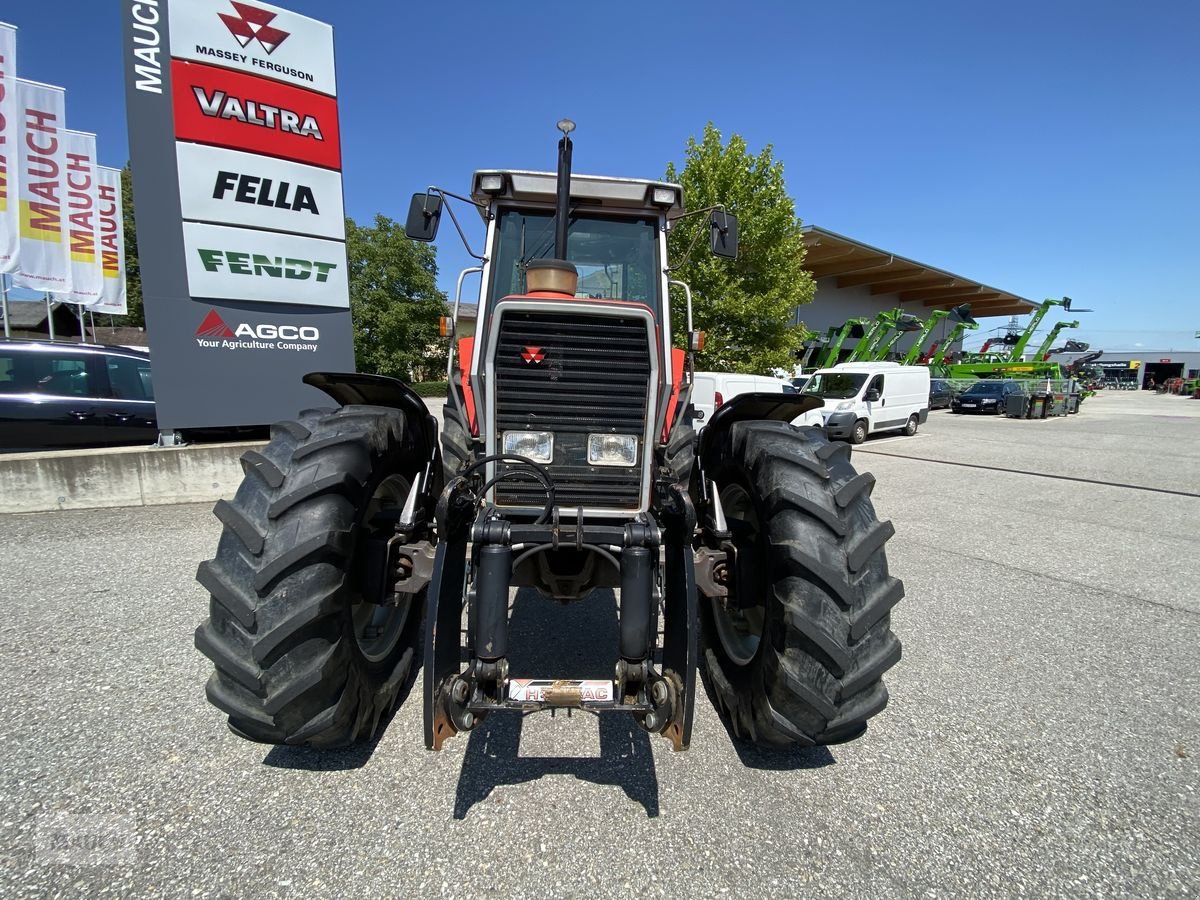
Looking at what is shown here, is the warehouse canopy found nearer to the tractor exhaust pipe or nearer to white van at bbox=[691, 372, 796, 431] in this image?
white van at bbox=[691, 372, 796, 431]

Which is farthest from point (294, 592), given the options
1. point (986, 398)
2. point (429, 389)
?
point (429, 389)

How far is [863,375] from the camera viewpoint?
16.2 meters

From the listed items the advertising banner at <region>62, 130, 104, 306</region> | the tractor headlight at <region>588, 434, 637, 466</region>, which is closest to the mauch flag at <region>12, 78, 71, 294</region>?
the advertising banner at <region>62, 130, 104, 306</region>

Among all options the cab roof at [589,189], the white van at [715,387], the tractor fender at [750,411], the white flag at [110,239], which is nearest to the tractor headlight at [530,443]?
the tractor fender at [750,411]

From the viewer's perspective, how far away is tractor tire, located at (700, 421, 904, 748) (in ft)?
7.11

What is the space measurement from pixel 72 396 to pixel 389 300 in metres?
23.6

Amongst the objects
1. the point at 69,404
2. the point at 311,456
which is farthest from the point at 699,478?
the point at 69,404

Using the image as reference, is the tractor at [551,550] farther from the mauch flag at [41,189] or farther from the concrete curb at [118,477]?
the mauch flag at [41,189]

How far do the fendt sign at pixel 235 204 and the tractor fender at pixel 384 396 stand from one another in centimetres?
510

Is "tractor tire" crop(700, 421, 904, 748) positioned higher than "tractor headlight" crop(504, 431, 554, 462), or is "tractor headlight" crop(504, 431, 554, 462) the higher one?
"tractor headlight" crop(504, 431, 554, 462)

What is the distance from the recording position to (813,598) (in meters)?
2.19

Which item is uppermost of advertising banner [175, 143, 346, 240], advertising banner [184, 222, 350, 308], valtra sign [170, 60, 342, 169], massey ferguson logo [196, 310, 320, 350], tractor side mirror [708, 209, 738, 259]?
valtra sign [170, 60, 342, 169]

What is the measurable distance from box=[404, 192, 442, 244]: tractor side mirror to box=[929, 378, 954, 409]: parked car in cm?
3041

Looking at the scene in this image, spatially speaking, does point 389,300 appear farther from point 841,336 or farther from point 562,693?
point 562,693
